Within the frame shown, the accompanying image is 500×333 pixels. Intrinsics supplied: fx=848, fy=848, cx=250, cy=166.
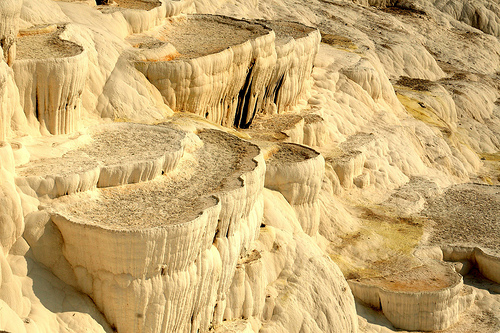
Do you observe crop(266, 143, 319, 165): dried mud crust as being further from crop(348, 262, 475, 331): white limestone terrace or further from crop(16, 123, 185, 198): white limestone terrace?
crop(16, 123, 185, 198): white limestone terrace

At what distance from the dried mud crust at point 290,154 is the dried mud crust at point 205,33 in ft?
10.1

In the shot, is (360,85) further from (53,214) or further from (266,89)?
(53,214)

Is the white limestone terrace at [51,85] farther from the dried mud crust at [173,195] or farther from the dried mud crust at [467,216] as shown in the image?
the dried mud crust at [467,216]

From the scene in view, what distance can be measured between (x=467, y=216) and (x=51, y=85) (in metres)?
12.4

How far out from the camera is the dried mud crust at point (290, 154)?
18859 millimetres

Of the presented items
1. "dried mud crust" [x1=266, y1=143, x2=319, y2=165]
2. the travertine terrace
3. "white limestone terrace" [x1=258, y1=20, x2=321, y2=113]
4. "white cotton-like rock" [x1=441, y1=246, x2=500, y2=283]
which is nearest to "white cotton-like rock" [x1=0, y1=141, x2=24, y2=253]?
the travertine terrace

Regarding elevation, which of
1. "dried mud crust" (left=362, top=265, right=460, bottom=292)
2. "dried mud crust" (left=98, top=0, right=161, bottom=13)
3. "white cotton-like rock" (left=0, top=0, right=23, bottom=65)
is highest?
"white cotton-like rock" (left=0, top=0, right=23, bottom=65)

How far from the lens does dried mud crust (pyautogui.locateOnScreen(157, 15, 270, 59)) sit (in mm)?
21284

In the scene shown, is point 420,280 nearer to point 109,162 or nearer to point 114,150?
point 114,150

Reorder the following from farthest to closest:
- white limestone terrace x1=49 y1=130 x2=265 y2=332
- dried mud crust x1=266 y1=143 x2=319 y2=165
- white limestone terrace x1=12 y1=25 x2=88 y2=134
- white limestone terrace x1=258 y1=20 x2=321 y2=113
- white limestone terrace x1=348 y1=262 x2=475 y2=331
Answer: white limestone terrace x1=258 y1=20 x2=321 y2=113 → dried mud crust x1=266 y1=143 x2=319 y2=165 → white limestone terrace x1=348 y1=262 x2=475 y2=331 → white limestone terrace x1=12 y1=25 x2=88 y2=134 → white limestone terrace x1=49 y1=130 x2=265 y2=332

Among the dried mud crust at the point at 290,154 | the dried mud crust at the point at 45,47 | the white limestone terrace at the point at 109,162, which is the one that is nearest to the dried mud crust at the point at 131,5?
the dried mud crust at the point at 45,47

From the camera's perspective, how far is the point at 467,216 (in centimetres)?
2277

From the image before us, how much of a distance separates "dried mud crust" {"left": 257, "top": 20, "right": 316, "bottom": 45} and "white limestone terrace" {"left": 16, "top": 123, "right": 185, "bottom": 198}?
8.72 m

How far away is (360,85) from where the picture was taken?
28156 millimetres
